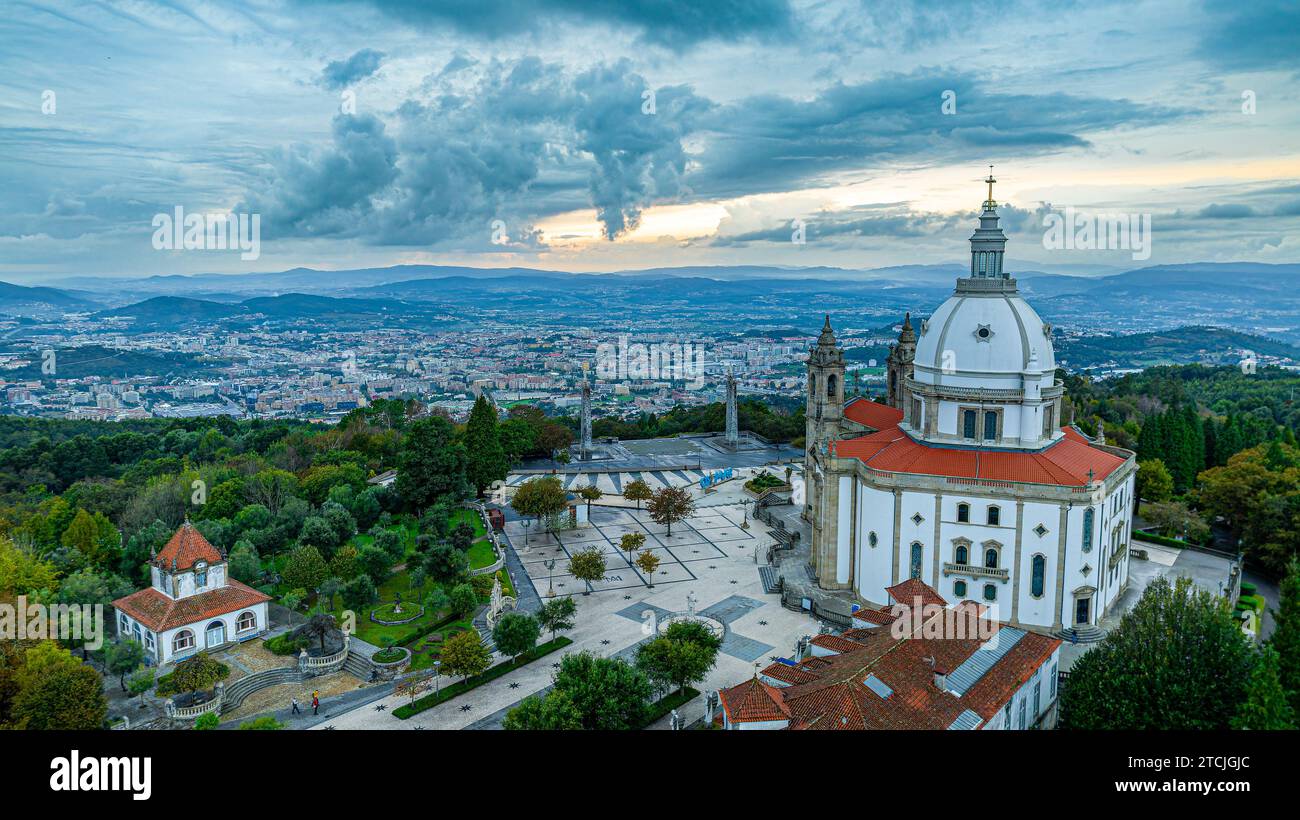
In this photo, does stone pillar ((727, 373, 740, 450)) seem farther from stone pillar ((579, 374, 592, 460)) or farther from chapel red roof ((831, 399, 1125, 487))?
chapel red roof ((831, 399, 1125, 487))

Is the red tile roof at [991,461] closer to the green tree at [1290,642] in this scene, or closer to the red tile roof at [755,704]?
the green tree at [1290,642]

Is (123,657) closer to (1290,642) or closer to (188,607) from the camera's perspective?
(188,607)

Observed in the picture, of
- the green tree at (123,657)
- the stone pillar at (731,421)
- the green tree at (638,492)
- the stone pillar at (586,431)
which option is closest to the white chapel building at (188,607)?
the green tree at (123,657)

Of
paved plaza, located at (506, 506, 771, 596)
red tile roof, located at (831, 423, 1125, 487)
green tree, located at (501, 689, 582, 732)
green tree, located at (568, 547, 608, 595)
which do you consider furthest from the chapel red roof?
green tree, located at (501, 689, 582, 732)

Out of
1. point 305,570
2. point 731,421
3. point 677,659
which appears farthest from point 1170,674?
point 731,421
